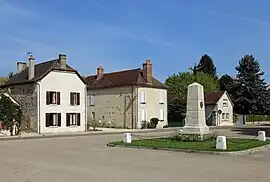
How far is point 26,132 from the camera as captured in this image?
40219 millimetres

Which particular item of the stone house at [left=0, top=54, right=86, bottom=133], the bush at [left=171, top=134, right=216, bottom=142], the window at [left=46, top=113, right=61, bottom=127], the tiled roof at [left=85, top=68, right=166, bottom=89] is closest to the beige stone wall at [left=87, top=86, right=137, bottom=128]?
the tiled roof at [left=85, top=68, right=166, bottom=89]

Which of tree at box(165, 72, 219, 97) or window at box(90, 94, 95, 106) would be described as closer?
window at box(90, 94, 95, 106)

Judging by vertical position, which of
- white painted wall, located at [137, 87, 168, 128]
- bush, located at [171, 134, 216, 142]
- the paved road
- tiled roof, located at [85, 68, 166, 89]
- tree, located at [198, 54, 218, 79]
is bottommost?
the paved road

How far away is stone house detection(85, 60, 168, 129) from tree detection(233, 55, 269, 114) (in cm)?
2244

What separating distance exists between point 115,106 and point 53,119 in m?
11.9

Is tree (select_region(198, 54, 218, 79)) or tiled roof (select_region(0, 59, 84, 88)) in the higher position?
tree (select_region(198, 54, 218, 79))

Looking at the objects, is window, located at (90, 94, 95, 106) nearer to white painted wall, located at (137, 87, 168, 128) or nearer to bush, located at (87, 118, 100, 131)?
bush, located at (87, 118, 100, 131)

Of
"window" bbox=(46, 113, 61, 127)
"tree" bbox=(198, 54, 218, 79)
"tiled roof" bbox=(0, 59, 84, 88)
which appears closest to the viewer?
"window" bbox=(46, 113, 61, 127)

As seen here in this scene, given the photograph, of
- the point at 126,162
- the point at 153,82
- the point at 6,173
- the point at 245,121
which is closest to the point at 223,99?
the point at 245,121

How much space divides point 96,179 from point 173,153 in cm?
827

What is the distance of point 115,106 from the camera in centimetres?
5150

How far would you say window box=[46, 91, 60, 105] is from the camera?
40.9 m

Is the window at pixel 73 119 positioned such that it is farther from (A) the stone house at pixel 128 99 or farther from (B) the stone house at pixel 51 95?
(A) the stone house at pixel 128 99

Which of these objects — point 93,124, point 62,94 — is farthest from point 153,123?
point 62,94
